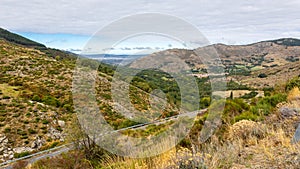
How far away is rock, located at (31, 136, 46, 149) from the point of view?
25.0 m

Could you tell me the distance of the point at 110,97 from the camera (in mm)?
37812

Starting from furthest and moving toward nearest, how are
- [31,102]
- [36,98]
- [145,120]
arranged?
[36,98] → [31,102] → [145,120]

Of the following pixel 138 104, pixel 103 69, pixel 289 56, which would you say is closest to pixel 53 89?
pixel 138 104

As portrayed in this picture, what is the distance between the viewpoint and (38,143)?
25.4m

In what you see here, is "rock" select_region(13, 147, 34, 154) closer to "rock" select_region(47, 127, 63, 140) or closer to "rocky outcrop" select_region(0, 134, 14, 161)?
"rocky outcrop" select_region(0, 134, 14, 161)

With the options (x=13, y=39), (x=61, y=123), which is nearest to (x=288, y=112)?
(x=61, y=123)

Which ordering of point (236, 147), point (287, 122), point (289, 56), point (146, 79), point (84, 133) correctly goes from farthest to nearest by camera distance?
point (289, 56) → point (146, 79) → point (84, 133) → point (287, 122) → point (236, 147)

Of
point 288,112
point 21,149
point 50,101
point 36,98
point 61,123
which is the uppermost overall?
point 288,112

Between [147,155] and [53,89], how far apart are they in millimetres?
36038

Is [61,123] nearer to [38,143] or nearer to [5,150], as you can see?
[38,143]

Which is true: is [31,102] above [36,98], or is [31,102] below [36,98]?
below

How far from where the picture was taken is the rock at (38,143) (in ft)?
81.9

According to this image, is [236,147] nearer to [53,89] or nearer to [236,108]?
[236,108]

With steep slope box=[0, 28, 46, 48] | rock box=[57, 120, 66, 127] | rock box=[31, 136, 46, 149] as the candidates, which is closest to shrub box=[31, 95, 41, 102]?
rock box=[57, 120, 66, 127]
